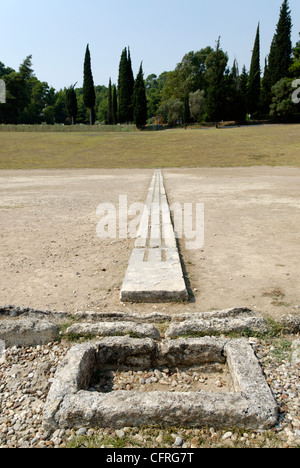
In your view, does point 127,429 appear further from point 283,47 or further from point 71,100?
point 71,100

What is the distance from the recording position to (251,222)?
5770mm

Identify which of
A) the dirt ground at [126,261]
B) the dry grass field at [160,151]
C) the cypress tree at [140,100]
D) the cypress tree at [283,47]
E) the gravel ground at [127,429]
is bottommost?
the gravel ground at [127,429]

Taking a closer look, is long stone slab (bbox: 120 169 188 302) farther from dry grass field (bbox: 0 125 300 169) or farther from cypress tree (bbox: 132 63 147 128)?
cypress tree (bbox: 132 63 147 128)

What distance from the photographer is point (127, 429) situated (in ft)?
5.24

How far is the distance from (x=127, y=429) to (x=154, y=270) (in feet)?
5.98

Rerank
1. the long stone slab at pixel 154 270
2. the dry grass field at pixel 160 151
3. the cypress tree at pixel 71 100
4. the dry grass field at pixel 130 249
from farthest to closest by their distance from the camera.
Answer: the cypress tree at pixel 71 100, the dry grass field at pixel 160 151, the dry grass field at pixel 130 249, the long stone slab at pixel 154 270

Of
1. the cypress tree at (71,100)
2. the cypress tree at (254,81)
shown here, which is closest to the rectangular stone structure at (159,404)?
the cypress tree at (254,81)

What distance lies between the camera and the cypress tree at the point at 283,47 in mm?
44219

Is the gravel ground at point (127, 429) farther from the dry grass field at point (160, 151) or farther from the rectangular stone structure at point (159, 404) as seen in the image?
the dry grass field at point (160, 151)


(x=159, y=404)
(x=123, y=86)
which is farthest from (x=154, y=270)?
(x=123, y=86)

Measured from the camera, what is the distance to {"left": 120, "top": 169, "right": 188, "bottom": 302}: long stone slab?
2.88 meters

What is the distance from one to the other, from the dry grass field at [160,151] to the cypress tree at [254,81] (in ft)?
47.1
